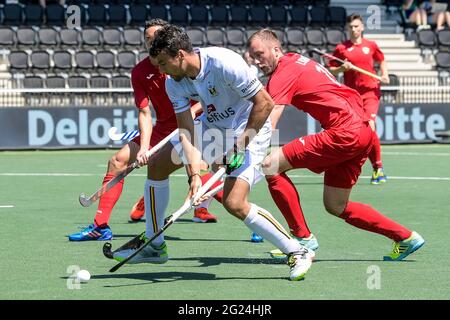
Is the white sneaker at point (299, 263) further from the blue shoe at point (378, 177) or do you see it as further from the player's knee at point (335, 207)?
the blue shoe at point (378, 177)

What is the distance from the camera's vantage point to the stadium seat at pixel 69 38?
23094 millimetres

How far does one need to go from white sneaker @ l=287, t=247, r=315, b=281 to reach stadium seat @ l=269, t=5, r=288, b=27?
1903cm

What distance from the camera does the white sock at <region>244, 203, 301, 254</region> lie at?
6855mm

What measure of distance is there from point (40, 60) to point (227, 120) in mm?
15494

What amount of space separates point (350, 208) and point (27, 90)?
12488 millimetres

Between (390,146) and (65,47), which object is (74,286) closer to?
(390,146)

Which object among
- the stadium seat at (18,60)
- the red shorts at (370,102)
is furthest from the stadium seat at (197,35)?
the red shorts at (370,102)

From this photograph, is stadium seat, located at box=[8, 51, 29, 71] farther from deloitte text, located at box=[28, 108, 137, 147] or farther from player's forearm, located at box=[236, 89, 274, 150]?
player's forearm, located at box=[236, 89, 274, 150]

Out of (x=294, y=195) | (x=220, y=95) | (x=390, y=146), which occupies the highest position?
(x=220, y=95)

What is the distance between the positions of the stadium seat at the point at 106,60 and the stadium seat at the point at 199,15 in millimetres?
3154

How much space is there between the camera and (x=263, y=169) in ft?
25.3

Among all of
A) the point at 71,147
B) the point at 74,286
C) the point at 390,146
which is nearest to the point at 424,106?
the point at 390,146

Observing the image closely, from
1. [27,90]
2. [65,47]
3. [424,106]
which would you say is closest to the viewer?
[27,90]
